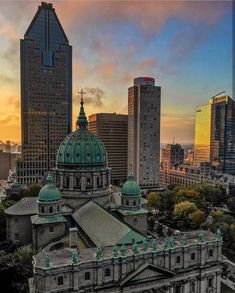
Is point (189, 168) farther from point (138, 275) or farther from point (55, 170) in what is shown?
point (138, 275)

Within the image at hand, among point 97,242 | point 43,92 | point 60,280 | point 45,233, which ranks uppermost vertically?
point 43,92

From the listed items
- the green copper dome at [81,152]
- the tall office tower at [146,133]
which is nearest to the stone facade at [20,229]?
the green copper dome at [81,152]

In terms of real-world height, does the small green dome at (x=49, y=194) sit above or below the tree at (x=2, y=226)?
above

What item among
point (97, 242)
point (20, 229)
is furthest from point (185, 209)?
point (20, 229)

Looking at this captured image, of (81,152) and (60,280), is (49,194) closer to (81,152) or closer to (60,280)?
(81,152)

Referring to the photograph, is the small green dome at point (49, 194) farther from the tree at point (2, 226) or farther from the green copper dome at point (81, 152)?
the tree at point (2, 226)

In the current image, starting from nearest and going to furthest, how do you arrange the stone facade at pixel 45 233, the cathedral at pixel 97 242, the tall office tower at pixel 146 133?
the cathedral at pixel 97 242 < the stone facade at pixel 45 233 < the tall office tower at pixel 146 133
